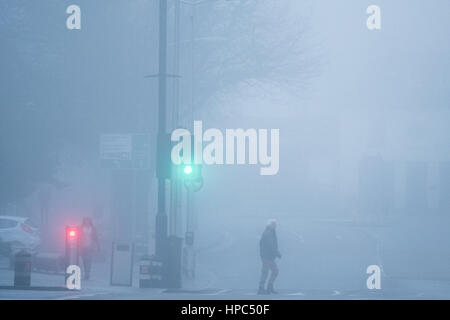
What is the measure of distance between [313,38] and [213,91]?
1056 cm

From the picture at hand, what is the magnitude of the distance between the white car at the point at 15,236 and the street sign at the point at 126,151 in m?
9.60

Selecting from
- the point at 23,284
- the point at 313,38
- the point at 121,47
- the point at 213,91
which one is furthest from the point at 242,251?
the point at 23,284

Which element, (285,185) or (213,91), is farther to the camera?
(285,185)

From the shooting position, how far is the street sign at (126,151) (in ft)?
87.9

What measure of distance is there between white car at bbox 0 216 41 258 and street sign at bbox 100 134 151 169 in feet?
31.5

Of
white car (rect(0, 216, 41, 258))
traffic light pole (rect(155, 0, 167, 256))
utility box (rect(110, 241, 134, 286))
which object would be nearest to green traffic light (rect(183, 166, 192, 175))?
traffic light pole (rect(155, 0, 167, 256))

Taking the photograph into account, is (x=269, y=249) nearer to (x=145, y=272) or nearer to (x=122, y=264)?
(x=145, y=272)

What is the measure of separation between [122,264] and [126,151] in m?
4.28

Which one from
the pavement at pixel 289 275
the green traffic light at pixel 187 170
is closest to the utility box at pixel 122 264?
the pavement at pixel 289 275

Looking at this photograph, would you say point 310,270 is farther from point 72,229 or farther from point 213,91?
point 213,91

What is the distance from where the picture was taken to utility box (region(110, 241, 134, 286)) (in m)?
23.3

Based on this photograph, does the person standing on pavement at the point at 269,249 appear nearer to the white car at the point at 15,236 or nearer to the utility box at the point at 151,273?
the utility box at the point at 151,273

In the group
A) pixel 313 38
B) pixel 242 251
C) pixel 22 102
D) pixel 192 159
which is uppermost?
pixel 313 38

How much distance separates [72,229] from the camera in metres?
25.2
